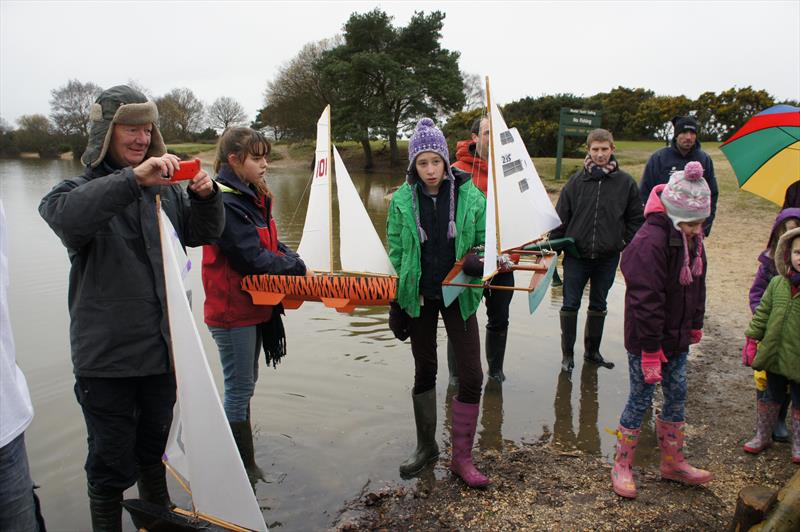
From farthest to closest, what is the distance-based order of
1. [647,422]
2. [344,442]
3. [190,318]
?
1. [647,422]
2. [344,442]
3. [190,318]

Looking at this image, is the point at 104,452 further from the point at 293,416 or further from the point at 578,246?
the point at 578,246

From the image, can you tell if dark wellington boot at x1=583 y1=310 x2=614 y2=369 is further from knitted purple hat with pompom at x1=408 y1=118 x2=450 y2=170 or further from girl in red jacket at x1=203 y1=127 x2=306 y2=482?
girl in red jacket at x1=203 y1=127 x2=306 y2=482

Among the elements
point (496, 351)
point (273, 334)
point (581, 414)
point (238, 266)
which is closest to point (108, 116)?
point (238, 266)

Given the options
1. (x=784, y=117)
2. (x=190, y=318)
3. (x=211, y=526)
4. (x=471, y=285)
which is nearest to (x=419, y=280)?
(x=471, y=285)

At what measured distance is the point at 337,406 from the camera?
436 centimetres

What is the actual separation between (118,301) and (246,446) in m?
1.32

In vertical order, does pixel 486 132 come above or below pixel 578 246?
above

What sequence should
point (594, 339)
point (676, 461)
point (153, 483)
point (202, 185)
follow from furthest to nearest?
point (594, 339), point (676, 461), point (153, 483), point (202, 185)

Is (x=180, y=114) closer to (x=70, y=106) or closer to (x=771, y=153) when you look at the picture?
(x=70, y=106)

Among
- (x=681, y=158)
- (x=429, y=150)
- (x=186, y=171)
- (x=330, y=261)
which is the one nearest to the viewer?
(x=186, y=171)

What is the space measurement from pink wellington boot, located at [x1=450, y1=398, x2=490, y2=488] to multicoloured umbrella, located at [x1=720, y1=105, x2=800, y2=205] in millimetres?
3701

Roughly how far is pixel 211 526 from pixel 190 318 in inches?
35.6

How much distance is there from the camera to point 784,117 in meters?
5.02

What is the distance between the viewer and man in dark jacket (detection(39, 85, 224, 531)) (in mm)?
2342
